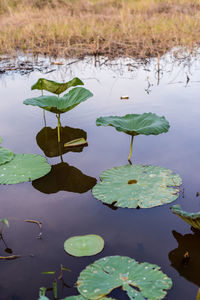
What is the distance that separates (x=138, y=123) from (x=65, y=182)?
0.59 meters

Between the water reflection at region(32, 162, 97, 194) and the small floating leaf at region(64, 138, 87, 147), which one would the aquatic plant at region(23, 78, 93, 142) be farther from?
the water reflection at region(32, 162, 97, 194)

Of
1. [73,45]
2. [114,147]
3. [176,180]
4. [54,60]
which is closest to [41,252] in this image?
[176,180]

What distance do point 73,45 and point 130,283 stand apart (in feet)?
15.6

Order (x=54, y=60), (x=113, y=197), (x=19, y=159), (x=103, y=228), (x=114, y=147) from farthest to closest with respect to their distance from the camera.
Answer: (x=54, y=60) < (x=114, y=147) < (x=19, y=159) < (x=113, y=197) < (x=103, y=228)

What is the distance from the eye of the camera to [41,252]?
153 cm

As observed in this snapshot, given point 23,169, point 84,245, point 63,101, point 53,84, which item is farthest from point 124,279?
point 53,84

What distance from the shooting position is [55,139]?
8.75 ft

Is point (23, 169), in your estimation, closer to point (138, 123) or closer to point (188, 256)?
point (138, 123)

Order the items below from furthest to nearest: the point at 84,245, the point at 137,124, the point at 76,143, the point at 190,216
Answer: the point at 76,143
the point at 137,124
the point at 84,245
the point at 190,216

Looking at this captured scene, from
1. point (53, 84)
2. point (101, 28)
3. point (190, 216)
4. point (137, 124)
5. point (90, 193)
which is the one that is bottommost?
point (90, 193)

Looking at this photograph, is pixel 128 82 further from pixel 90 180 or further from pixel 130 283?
pixel 130 283

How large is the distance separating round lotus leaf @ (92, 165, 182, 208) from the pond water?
0.15 ft

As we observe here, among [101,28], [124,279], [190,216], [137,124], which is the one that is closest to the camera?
[124,279]

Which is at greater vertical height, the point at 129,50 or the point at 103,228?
the point at 129,50
